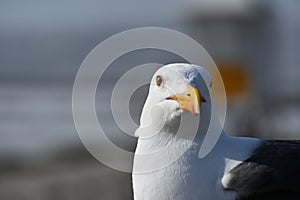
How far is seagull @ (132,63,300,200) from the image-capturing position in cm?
373

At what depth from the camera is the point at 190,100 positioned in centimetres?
368

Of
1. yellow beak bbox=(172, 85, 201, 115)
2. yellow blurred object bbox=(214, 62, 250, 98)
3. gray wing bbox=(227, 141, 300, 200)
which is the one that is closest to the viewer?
yellow beak bbox=(172, 85, 201, 115)

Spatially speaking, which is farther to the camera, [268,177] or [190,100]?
[268,177]

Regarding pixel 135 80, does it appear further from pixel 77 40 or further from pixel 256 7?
pixel 77 40

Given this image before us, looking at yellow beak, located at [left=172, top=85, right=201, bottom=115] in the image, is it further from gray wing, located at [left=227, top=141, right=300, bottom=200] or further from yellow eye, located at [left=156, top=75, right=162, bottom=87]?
gray wing, located at [left=227, top=141, right=300, bottom=200]

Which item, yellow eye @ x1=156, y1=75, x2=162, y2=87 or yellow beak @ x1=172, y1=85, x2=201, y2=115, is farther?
yellow eye @ x1=156, y1=75, x2=162, y2=87

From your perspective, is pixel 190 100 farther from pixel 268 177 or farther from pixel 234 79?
pixel 234 79

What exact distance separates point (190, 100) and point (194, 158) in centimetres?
24

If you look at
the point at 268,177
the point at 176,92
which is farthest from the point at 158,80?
the point at 268,177

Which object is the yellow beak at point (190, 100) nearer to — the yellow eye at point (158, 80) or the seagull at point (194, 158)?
the seagull at point (194, 158)

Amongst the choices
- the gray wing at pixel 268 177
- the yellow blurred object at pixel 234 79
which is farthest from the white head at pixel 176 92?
the yellow blurred object at pixel 234 79

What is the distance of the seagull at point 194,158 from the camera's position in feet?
12.3

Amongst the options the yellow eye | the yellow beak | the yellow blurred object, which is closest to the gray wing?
the yellow beak

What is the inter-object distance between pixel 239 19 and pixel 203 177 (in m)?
8.63
